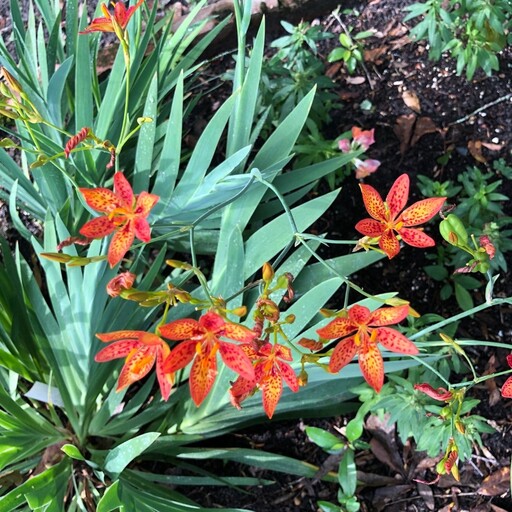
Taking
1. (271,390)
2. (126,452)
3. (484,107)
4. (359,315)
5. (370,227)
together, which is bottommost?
(126,452)

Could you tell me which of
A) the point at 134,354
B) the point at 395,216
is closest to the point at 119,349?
the point at 134,354

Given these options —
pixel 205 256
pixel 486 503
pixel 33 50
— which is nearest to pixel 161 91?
pixel 33 50

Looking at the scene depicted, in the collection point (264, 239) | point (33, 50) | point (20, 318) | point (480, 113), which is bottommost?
point (20, 318)

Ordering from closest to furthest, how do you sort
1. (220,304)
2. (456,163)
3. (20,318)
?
(220,304) → (20,318) → (456,163)

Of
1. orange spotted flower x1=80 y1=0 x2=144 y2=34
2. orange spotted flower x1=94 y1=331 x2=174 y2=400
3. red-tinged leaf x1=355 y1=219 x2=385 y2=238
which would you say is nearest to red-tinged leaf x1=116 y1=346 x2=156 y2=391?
orange spotted flower x1=94 y1=331 x2=174 y2=400

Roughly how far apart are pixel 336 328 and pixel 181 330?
0.23 m

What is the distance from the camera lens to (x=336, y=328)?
0.88 metres

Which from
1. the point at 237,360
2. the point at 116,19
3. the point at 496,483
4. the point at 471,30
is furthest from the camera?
the point at 471,30

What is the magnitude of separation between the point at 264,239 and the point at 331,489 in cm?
71

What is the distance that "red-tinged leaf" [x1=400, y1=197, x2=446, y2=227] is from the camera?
3.05 feet

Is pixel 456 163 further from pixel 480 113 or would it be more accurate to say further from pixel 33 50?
pixel 33 50

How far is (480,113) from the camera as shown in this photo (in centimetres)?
185

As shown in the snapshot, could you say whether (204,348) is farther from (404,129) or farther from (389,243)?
(404,129)

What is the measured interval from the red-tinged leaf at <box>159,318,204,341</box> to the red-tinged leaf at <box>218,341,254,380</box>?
36mm
